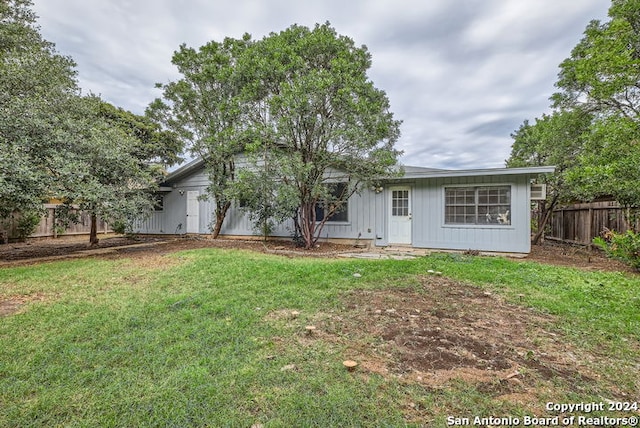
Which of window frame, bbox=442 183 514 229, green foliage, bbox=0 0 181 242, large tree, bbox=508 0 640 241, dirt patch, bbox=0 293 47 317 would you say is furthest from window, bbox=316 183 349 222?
dirt patch, bbox=0 293 47 317

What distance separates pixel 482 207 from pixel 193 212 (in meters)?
11.9

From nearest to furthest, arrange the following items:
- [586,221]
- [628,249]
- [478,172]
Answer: [628,249] < [478,172] < [586,221]

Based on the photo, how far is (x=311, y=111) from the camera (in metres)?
8.84

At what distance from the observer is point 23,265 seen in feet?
22.6

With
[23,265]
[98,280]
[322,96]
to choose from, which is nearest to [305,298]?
[98,280]

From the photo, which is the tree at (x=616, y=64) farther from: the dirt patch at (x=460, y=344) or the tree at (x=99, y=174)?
the tree at (x=99, y=174)

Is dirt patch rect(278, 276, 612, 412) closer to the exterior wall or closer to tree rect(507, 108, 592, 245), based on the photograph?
the exterior wall

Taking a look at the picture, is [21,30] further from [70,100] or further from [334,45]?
[334,45]

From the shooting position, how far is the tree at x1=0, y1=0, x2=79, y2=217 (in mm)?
6254

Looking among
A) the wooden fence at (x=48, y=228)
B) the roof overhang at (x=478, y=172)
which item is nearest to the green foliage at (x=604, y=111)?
the roof overhang at (x=478, y=172)

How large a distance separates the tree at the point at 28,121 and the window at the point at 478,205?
10467mm

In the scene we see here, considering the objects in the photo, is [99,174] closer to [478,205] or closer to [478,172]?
[478,172]

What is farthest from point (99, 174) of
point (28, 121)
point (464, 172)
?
point (464, 172)

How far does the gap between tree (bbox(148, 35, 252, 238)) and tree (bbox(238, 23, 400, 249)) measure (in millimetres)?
985
